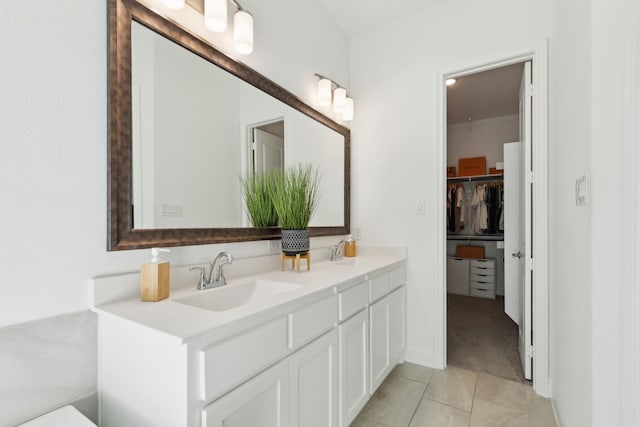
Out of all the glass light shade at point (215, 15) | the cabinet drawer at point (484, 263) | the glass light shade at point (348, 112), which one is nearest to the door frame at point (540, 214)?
the glass light shade at point (348, 112)

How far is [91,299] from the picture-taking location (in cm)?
97

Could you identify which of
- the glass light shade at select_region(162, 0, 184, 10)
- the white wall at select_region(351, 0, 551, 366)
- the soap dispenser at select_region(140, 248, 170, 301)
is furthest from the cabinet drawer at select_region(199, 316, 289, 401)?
A: the white wall at select_region(351, 0, 551, 366)

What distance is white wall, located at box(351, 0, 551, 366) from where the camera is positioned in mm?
2152

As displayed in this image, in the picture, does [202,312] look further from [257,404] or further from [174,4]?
[174,4]

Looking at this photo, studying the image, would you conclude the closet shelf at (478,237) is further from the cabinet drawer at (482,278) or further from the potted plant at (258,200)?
the potted plant at (258,200)

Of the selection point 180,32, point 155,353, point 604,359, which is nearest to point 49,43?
point 180,32

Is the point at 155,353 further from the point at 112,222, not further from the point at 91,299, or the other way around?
the point at 112,222

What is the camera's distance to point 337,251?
7.43 feet

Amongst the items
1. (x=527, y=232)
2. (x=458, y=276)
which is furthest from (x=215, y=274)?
(x=458, y=276)

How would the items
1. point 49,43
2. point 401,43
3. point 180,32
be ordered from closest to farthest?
point 49,43 < point 180,32 < point 401,43

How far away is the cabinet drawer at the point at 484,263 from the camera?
4246 millimetres

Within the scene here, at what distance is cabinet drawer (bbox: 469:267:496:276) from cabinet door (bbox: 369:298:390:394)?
3026 mm

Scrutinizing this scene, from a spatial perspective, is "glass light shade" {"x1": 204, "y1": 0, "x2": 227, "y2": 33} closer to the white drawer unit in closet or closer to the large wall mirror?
the large wall mirror

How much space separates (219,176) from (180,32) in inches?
24.9
